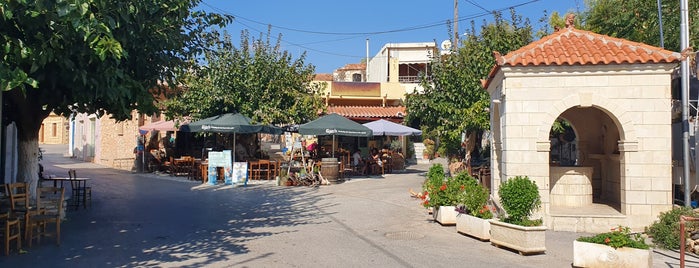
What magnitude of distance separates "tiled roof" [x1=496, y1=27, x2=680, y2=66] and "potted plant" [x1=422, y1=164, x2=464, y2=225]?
259cm

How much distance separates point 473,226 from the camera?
9.06m

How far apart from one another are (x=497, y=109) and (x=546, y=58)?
99.1 inches

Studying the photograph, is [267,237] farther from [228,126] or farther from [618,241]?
[228,126]

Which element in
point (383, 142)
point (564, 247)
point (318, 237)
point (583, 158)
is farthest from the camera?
point (383, 142)

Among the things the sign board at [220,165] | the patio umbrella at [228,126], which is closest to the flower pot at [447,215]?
the patio umbrella at [228,126]

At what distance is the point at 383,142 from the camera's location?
1150 inches

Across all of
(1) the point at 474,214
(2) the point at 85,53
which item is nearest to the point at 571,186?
(1) the point at 474,214

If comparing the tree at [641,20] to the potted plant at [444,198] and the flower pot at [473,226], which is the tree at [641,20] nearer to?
the potted plant at [444,198]

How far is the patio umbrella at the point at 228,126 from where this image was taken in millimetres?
17677

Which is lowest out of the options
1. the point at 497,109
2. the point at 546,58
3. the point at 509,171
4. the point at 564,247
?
the point at 564,247

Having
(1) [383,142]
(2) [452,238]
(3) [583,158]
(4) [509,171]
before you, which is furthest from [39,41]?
(1) [383,142]

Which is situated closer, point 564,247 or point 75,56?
point 75,56

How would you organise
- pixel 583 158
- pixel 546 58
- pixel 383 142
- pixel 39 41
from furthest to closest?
pixel 383 142 < pixel 583 158 < pixel 546 58 < pixel 39 41

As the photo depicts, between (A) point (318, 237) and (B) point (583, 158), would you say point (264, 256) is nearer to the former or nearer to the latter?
(A) point (318, 237)
